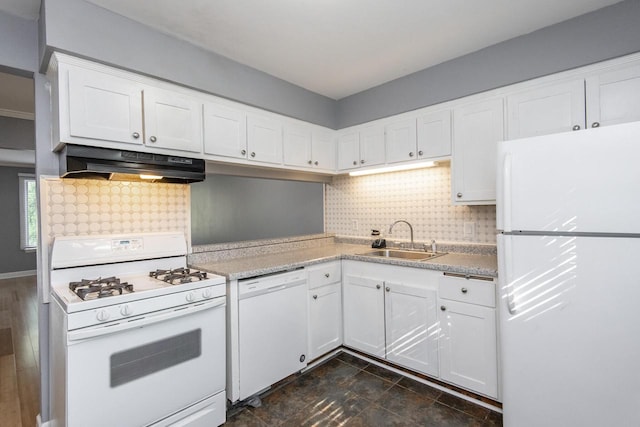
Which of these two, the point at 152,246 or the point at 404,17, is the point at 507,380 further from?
the point at 152,246

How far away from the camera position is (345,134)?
3275 millimetres

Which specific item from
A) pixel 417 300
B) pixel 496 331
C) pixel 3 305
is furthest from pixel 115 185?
pixel 3 305

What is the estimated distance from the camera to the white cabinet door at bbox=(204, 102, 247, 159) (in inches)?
90.8

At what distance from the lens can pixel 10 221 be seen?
6.27m

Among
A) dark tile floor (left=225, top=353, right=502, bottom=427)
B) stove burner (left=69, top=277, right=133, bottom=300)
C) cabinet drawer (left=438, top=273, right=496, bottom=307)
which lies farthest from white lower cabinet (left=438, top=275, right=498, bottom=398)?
stove burner (left=69, top=277, right=133, bottom=300)

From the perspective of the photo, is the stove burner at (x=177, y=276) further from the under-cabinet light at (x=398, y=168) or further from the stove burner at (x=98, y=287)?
the under-cabinet light at (x=398, y=168)

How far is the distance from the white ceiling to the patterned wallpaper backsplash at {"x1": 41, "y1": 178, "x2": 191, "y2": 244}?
1063 millimetres

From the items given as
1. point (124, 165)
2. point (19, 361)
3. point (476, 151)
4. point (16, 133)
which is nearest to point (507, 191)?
point (476, 151)

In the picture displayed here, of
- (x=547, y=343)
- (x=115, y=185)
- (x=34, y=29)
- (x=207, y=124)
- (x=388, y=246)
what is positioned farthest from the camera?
(x=388, y=246)

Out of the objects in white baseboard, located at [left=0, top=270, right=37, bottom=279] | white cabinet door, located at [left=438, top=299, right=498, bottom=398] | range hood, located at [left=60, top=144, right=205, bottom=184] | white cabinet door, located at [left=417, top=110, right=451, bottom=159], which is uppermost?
white cabinet door, located at [left=417, top=110, right=451, bottom=159]

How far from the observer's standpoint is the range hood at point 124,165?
5.59 feet

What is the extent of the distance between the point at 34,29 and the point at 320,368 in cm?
312

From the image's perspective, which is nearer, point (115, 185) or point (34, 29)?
point (34, 29)

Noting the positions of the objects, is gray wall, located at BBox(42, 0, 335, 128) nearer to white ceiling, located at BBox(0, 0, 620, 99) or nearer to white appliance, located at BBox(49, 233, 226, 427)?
white ceiling, located at BBox(0, 0, 620, 99)
